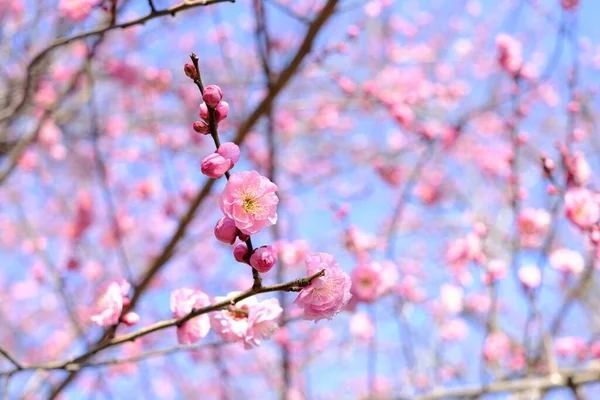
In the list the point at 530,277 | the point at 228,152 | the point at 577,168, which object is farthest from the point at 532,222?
the point at 228,152

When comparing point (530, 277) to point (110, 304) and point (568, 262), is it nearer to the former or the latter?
point (568, 262)

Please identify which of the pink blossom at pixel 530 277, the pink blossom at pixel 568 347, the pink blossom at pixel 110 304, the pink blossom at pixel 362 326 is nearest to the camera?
the pink blossom at pixel 110 304

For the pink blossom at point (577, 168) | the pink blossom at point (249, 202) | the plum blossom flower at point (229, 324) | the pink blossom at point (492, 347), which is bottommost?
the pink blossom at point (492, 347)

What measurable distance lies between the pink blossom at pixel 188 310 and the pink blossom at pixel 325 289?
373mm

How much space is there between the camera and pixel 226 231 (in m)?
1.08

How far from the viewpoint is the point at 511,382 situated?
2627mm

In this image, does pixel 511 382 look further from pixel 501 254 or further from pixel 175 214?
pixel 175 214

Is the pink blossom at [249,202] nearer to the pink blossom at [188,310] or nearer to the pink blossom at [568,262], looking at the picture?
the pink blossom at [188,310]

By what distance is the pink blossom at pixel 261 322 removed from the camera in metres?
1.30

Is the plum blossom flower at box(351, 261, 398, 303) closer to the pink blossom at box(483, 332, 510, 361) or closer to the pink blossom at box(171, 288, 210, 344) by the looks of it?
the pink blossom at box(483, 332, 510, 361)

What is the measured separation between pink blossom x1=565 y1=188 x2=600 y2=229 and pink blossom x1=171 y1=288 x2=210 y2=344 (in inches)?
57.4

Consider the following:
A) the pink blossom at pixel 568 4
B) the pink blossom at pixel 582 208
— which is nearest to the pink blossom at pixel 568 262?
the pink blossom at pixel 582 208

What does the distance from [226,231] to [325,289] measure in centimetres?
24

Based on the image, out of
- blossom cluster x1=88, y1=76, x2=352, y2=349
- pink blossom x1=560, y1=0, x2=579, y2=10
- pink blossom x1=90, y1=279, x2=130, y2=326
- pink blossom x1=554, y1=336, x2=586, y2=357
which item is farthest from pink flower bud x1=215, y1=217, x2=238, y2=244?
pink blossom x1=554, y1=336, x2=586, y2=357
